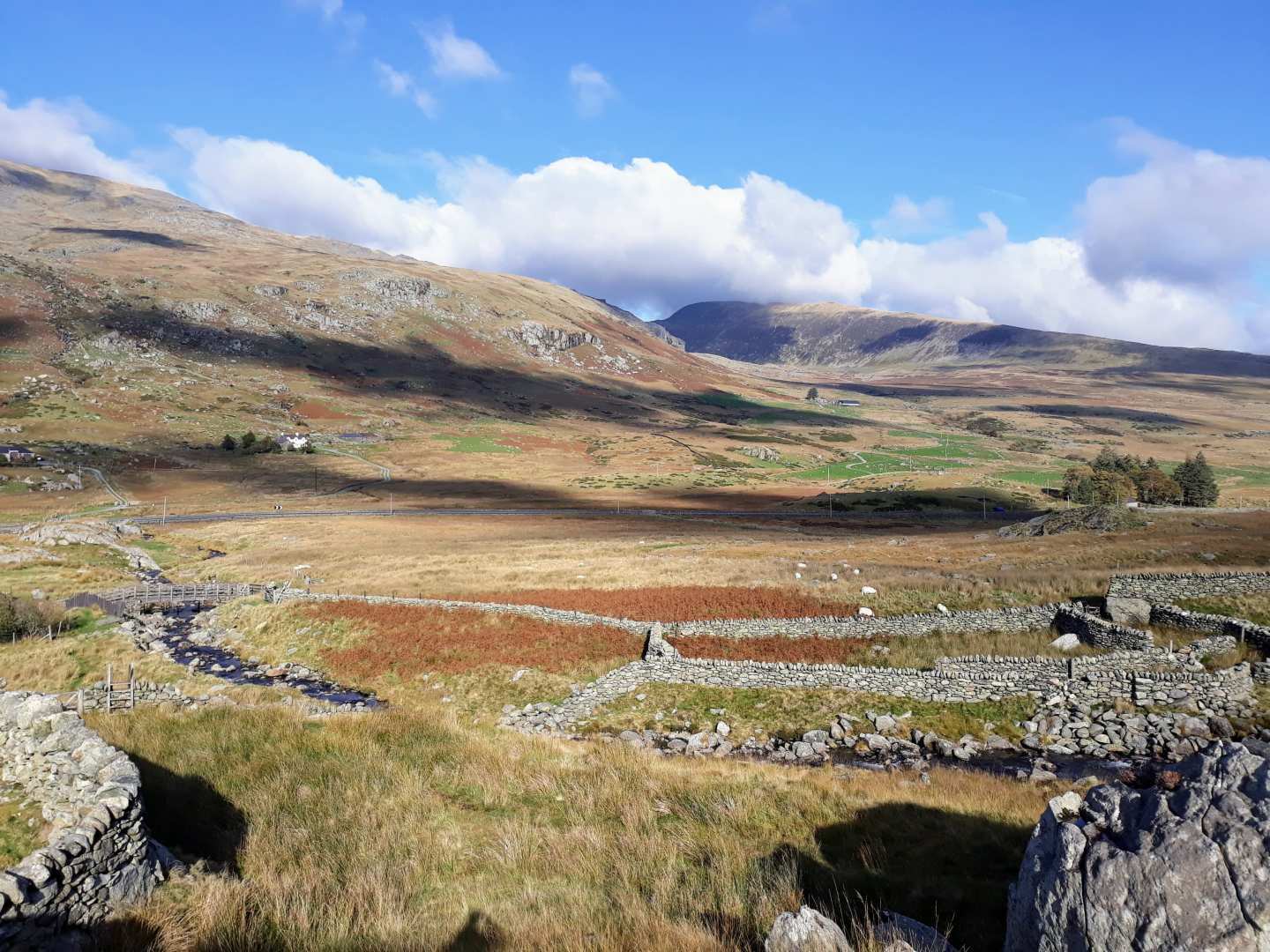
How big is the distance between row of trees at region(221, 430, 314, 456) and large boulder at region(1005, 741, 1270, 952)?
150669 mm

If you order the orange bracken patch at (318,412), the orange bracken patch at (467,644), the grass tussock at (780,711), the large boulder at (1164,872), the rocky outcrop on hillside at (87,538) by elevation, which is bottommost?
the rocky outcrop on hillside at (87,538)

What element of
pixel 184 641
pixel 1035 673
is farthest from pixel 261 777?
pixel 184 641

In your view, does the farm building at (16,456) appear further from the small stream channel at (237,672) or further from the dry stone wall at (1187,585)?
the dry stone wall at (1187,585)

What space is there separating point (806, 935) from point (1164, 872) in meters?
3.59

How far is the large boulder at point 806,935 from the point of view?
23.5 ft

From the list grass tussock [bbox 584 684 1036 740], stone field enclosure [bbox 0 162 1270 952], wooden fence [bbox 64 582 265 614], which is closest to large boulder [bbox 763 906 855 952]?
stone field enclosure [bbox 0 162 1270 952]

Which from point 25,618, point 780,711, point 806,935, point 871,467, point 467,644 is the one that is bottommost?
point 25,618

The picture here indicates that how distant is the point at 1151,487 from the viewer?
8919cm

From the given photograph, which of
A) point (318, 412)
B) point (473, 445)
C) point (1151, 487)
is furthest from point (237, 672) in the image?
point (318, 412)

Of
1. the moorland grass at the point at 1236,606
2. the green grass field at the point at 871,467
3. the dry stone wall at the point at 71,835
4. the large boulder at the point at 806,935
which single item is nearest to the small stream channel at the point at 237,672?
the dry stone wall at the point at 71,835

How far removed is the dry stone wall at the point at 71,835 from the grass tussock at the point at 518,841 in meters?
0.51

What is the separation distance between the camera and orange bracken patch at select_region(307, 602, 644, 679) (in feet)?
109

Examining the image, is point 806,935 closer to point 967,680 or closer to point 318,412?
point 967,680

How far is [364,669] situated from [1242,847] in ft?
115
